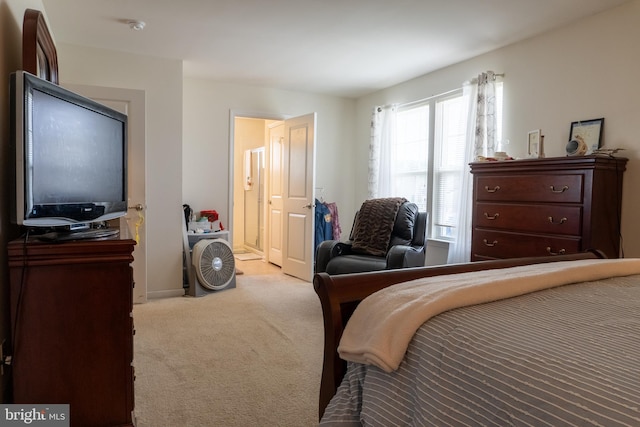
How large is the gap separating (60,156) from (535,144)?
328 centimetres

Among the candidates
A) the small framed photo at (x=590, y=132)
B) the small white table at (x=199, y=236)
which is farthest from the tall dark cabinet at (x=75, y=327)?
the small framed photo at (x=590, y=132)

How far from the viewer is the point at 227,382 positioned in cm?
229

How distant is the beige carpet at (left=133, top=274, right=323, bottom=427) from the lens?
6.48 ft

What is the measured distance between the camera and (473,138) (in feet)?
12.5

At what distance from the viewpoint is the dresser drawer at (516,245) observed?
2.67m

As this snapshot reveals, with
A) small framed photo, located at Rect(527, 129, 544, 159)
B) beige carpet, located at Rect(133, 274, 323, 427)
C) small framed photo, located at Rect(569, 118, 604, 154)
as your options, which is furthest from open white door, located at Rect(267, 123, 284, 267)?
small framed photo, located at Rect(569, 118, 604, 154)

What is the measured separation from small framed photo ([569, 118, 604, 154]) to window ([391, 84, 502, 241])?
700 mm

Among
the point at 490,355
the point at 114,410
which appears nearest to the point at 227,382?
the point at 114,410

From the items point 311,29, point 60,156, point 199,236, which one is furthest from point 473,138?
point 60,156

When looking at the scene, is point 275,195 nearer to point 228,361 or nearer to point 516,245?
point 228,361

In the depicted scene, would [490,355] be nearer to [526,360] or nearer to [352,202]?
[526,360]

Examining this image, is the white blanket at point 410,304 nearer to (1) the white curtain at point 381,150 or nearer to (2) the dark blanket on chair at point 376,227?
(2) the dark blanket on chair at point 376,227

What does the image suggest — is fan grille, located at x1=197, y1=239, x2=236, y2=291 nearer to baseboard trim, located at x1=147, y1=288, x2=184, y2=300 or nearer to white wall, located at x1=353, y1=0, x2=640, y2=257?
baseboard trim, located at x1=147, y1=288, x2=184, y2=300

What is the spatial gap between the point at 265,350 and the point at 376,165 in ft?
10.1
